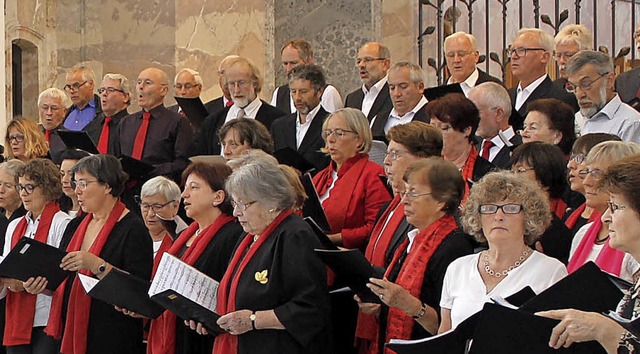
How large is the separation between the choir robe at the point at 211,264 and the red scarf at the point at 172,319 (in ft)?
0.06

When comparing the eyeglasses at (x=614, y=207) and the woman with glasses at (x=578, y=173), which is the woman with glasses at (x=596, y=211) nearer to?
the woman with glasses at (x=578, y=173)

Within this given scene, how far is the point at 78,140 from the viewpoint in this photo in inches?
283

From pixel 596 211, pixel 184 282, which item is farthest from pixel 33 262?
pixel 596 211

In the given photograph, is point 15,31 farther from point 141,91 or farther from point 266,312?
point 266,312

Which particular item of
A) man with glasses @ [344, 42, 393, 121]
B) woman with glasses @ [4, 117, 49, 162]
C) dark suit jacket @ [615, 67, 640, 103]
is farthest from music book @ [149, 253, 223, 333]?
woman with glasses @ [4, 117, 49, 162]

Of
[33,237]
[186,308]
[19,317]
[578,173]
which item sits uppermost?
[578,173]

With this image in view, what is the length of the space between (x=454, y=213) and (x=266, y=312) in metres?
0.90

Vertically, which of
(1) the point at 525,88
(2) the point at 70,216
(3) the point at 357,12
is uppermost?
(3) the point at 357,12

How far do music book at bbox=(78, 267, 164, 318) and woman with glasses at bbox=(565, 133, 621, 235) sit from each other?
79.3 inches

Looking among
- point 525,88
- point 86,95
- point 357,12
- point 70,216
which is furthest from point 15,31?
point 525,88

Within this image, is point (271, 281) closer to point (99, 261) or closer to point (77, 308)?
point (99, 261)

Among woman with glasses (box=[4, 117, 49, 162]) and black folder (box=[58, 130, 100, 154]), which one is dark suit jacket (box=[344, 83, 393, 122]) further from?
woman with glasses (box=[4, 117, 49, 162])

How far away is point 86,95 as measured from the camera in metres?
9.07

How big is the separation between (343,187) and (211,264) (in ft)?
2.80
